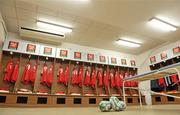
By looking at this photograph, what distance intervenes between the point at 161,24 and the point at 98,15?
6.68 feet

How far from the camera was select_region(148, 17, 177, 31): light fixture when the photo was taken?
4176mm

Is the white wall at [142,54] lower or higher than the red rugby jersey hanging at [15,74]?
higher

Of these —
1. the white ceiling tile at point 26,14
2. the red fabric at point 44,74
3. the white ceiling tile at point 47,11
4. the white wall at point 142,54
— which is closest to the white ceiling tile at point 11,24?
the white ceiling tile at point 26,14

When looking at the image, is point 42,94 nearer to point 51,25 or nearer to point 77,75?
point 77,75

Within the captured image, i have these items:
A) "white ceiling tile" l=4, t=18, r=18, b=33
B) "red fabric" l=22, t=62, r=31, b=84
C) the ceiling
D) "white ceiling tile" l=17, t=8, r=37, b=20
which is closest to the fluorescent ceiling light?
the ceiling

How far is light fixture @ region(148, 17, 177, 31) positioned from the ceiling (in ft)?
0.49

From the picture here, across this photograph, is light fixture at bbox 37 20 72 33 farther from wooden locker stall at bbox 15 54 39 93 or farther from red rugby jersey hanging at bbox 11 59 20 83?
red rugby jersey hanging at bbox 11 59 20 83

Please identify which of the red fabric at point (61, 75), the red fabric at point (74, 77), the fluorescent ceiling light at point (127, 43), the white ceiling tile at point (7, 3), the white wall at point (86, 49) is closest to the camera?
the white ceiling tile at point (7, 3)

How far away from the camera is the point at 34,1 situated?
348 cm

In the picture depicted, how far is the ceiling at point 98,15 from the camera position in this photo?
11.6 ft

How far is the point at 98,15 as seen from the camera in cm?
402

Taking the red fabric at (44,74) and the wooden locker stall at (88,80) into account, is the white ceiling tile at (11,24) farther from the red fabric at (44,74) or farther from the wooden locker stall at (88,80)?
the wooden locker stall at (88,80)

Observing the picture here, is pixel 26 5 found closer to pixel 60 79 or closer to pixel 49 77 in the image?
pixel 49 77

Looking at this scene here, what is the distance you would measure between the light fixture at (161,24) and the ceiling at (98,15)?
0.15 meters
